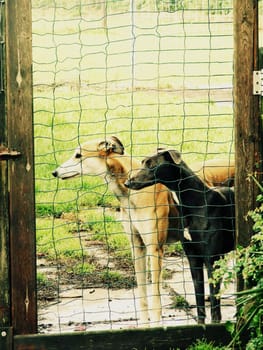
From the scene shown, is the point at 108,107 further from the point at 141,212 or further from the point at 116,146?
the point at 141,212

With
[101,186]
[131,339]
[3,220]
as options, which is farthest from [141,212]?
[101,186]

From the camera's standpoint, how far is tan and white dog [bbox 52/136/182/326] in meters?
6.75

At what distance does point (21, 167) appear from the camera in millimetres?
5301

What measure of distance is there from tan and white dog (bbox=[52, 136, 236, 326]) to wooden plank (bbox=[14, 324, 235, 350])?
3.40 ft

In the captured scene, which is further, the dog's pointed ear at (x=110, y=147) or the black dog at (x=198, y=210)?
the dog's pointed ear at (x=110, y=147)

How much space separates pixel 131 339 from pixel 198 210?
1.33 m

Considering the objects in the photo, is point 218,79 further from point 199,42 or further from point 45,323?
point 45,323

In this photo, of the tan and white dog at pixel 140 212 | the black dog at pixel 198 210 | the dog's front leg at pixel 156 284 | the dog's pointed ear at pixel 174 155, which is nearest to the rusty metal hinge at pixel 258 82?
the black dog at pixel 198 210

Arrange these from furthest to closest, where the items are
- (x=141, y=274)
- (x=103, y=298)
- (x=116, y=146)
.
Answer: (x=116, y=146) < (x=141, y=274) < (x=103, y=298)

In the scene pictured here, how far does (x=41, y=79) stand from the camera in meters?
14.6

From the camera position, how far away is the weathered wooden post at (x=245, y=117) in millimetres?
5465

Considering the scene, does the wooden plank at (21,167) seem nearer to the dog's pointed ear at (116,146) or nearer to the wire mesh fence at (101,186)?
the wire mesh fence at (101,186)

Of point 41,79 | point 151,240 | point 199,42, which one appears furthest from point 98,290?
point 199,42

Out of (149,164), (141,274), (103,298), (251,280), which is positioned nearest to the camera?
(251,280)
